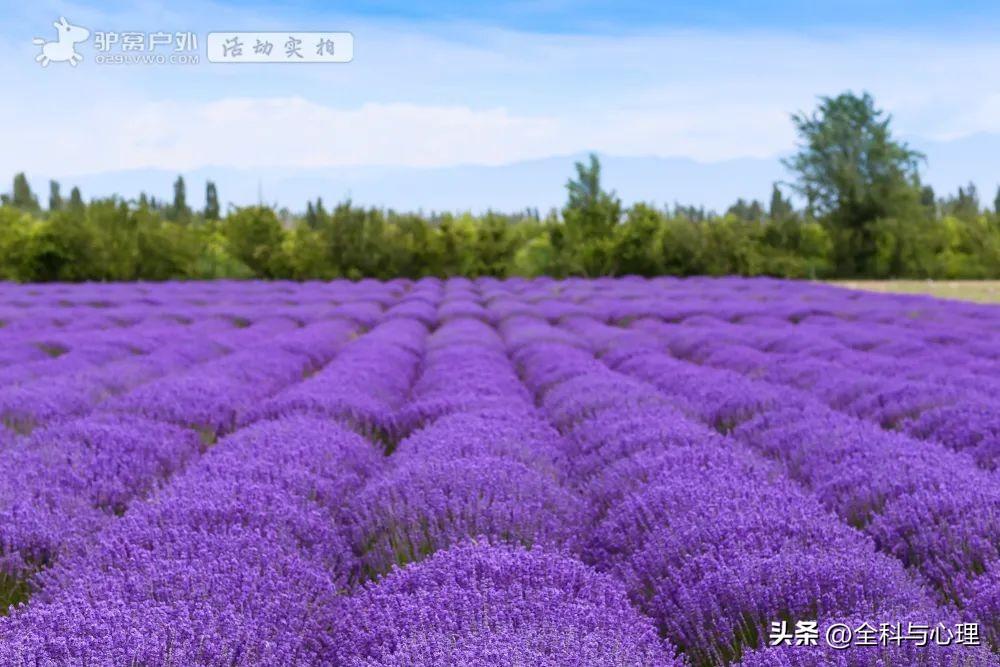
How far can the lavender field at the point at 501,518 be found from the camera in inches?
84.8

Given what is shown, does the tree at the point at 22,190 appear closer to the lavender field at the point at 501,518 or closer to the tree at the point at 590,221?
the tree at the point at 590,221

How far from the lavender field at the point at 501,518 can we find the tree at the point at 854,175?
29369mm

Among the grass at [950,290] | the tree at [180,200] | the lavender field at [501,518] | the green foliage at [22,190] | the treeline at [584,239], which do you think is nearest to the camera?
the lavender field at [501,518]

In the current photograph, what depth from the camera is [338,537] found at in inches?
125

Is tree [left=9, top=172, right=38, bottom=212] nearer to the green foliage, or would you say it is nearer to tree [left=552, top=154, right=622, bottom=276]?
the green foliage

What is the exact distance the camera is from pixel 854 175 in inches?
1391

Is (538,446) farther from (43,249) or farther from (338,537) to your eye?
(43,249)

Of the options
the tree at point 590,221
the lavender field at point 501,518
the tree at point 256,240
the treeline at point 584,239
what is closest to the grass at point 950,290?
the treeline at point 584,239

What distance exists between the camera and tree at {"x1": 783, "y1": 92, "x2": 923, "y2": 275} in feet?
115

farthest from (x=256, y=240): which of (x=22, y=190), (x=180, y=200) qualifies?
(x=22, y=190)

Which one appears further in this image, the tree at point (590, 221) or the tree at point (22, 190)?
the tree at point (22, 190)

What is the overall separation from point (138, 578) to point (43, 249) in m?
29.6

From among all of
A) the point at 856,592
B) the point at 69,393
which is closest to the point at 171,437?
the point at 69,393

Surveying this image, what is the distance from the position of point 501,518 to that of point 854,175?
35805mm
